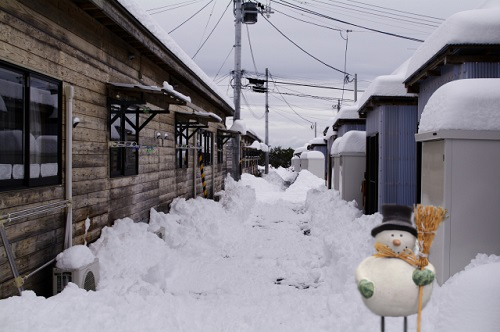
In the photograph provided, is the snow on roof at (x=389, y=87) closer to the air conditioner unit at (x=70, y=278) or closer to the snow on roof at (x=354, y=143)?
the snow on roof at (x=354, y=143)

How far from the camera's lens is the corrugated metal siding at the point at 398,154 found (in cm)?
1099

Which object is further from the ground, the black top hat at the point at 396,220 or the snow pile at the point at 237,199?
the black top hat at the point at 396,220

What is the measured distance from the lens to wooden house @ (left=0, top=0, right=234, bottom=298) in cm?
498

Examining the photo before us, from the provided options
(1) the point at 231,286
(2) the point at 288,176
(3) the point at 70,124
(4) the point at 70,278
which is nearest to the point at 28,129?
(3) the point at 70,124

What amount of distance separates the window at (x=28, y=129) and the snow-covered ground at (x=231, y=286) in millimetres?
1338

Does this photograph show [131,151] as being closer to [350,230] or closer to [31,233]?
[31,233]

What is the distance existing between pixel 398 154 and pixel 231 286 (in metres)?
5.76

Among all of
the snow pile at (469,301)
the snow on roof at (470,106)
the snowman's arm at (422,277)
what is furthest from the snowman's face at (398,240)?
the snow on roof at (470,106)

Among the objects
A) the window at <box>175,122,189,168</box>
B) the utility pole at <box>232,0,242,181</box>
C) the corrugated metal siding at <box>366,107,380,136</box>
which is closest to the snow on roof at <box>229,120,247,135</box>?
the utility pole at <box>232,0,242,181</box>

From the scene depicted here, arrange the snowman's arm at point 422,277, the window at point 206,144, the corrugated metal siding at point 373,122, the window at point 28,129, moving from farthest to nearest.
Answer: the window at point 206,144, the corrugated metal siding at point 373,122, the window at point 28,129, the snowman's arm at point 422,277

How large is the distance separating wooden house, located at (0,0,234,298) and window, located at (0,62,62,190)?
0.01m

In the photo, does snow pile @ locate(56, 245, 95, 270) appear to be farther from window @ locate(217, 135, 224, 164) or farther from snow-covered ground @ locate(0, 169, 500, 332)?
window @ locate(217, 135, 224, 164)

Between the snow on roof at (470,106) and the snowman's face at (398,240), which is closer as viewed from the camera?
the snowman's face at (398,240)

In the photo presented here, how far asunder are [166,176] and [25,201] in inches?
251
